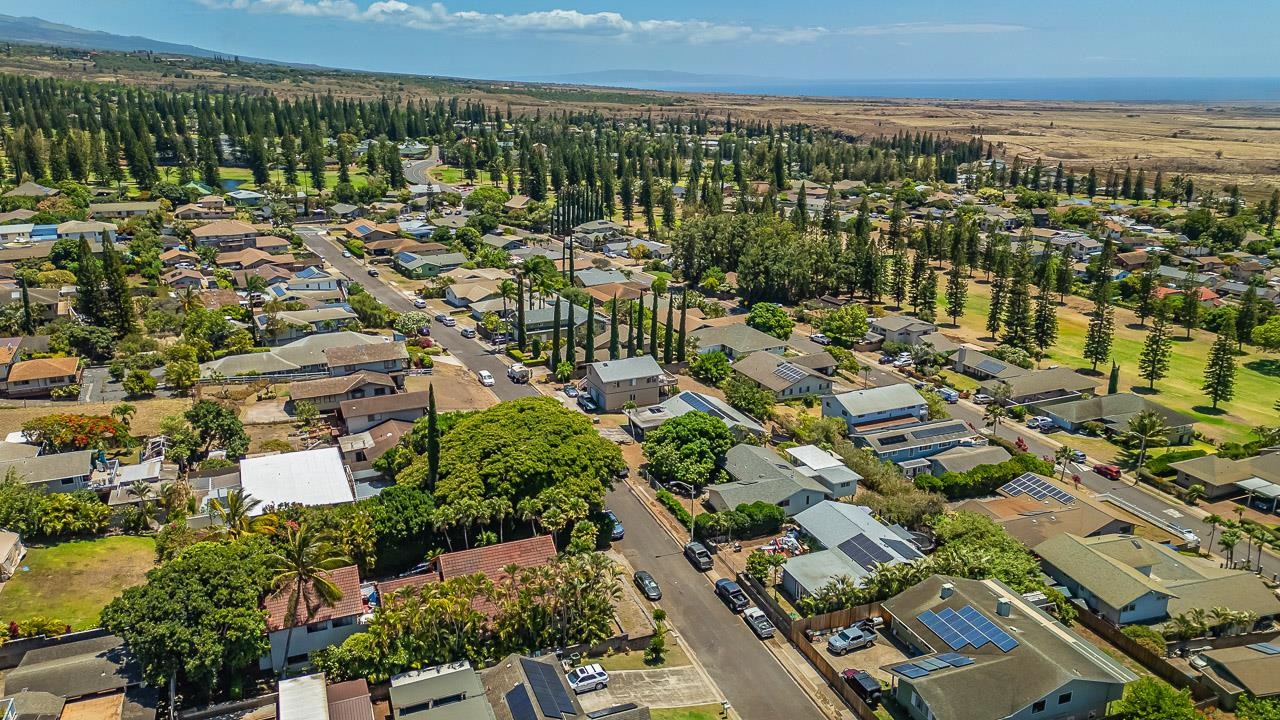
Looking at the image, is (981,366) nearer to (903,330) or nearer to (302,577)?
(903,330)

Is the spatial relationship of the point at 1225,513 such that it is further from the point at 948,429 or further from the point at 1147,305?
the point at 1147,305

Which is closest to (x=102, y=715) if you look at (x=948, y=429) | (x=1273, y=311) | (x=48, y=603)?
(x=48, y=603)

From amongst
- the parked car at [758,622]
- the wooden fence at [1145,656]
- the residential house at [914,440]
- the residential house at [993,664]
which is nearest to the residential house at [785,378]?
the residential house at [914,440]

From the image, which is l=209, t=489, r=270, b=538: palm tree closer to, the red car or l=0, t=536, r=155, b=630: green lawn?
l=0, t=536, r=155, b=630: green lawn

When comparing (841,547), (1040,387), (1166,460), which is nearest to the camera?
(841,547)

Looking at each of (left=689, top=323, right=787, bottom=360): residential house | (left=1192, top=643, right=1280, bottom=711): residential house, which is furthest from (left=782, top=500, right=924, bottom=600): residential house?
(left=689, top=323, right=787, bottom=360): residential house

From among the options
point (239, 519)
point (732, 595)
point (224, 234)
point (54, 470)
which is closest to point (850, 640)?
point (732, 595)
